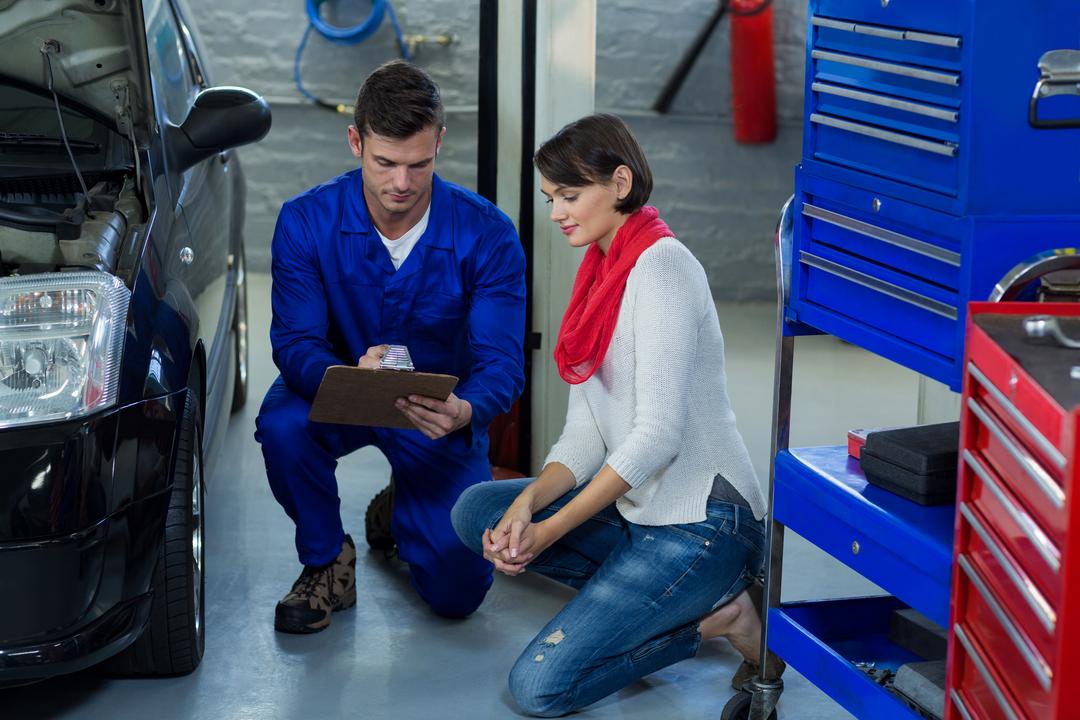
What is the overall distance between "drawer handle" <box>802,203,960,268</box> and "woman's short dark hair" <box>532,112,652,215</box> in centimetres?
35

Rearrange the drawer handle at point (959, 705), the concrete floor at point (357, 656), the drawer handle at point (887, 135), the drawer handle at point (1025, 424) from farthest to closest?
the concrete floor at point (357, 656)
the drawer handle at point (887, 135)
the drawer handle at point (959, 705)
the drawer handle at point (1025, 424)

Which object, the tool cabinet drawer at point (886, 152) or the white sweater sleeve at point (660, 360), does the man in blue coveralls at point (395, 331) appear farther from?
the tool cabinet drawer at point (886, 152)

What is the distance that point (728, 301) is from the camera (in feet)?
24.8

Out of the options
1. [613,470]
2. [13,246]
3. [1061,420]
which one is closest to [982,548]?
[1061,420]

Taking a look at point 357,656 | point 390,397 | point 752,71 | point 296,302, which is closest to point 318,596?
point 357,656

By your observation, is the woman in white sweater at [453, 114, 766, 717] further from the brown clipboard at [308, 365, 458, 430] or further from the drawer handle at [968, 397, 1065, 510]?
Answer: the drawer handle at [968, 397, 1065, 510]

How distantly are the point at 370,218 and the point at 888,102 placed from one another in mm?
1368

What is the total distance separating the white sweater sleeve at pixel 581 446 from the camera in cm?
263

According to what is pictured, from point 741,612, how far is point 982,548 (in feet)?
3.08

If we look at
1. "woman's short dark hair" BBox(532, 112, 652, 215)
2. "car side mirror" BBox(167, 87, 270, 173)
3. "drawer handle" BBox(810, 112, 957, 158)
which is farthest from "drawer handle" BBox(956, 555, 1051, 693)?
"car side mirror" BBox(167, 87, 270, 173)

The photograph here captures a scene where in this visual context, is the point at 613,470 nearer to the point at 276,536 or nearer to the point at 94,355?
the point at 94,355

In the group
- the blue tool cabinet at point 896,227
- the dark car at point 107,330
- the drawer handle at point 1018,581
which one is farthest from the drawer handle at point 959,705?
the dark car at point 107,330

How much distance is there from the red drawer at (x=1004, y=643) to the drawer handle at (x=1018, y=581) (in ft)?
0.14

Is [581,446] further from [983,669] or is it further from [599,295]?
[983,669]
